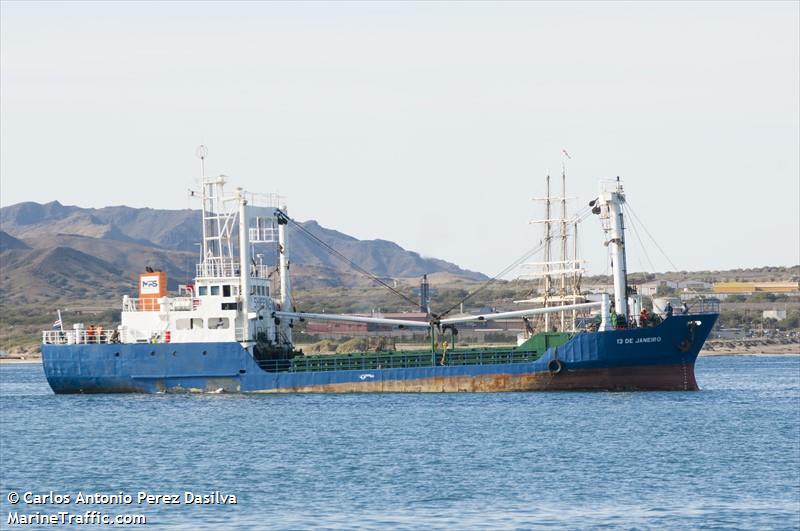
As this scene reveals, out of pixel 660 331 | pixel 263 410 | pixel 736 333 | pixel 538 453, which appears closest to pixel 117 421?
pixel 263 410

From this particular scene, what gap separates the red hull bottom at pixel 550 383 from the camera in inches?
2154

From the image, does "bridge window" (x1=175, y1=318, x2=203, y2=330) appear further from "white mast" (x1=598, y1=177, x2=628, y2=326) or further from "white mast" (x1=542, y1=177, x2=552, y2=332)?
"white mast" (x1=542, y1=177, x2=552, y2=332)

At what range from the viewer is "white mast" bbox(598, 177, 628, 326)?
5562 cm

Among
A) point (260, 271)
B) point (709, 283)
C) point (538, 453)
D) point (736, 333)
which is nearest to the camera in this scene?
point (538, 453)

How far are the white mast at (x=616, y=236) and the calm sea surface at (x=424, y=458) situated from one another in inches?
178

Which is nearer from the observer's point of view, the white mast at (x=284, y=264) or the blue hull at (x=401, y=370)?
the blue hull at (x=401, y=370)

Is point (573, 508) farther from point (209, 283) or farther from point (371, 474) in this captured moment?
point (209, 283)

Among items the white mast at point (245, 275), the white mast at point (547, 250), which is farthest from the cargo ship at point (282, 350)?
the white mast at point (547, 250)

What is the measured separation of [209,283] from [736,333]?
11472 centimetres

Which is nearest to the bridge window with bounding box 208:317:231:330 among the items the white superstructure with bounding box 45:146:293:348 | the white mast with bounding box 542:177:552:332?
the white superstructure with bounding box 45:146:293:348

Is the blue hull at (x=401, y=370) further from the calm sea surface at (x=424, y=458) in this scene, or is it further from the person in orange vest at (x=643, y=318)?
the calm sea surface at (x=424, y=458)

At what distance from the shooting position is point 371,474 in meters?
34.0

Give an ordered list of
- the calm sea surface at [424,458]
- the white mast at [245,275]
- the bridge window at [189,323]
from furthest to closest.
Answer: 1. the bridge window at [189,323]
2. the white mast at [245,275]
3. the calm sea surface at [424,458]

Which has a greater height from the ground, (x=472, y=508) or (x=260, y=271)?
(x=260, y=271)
